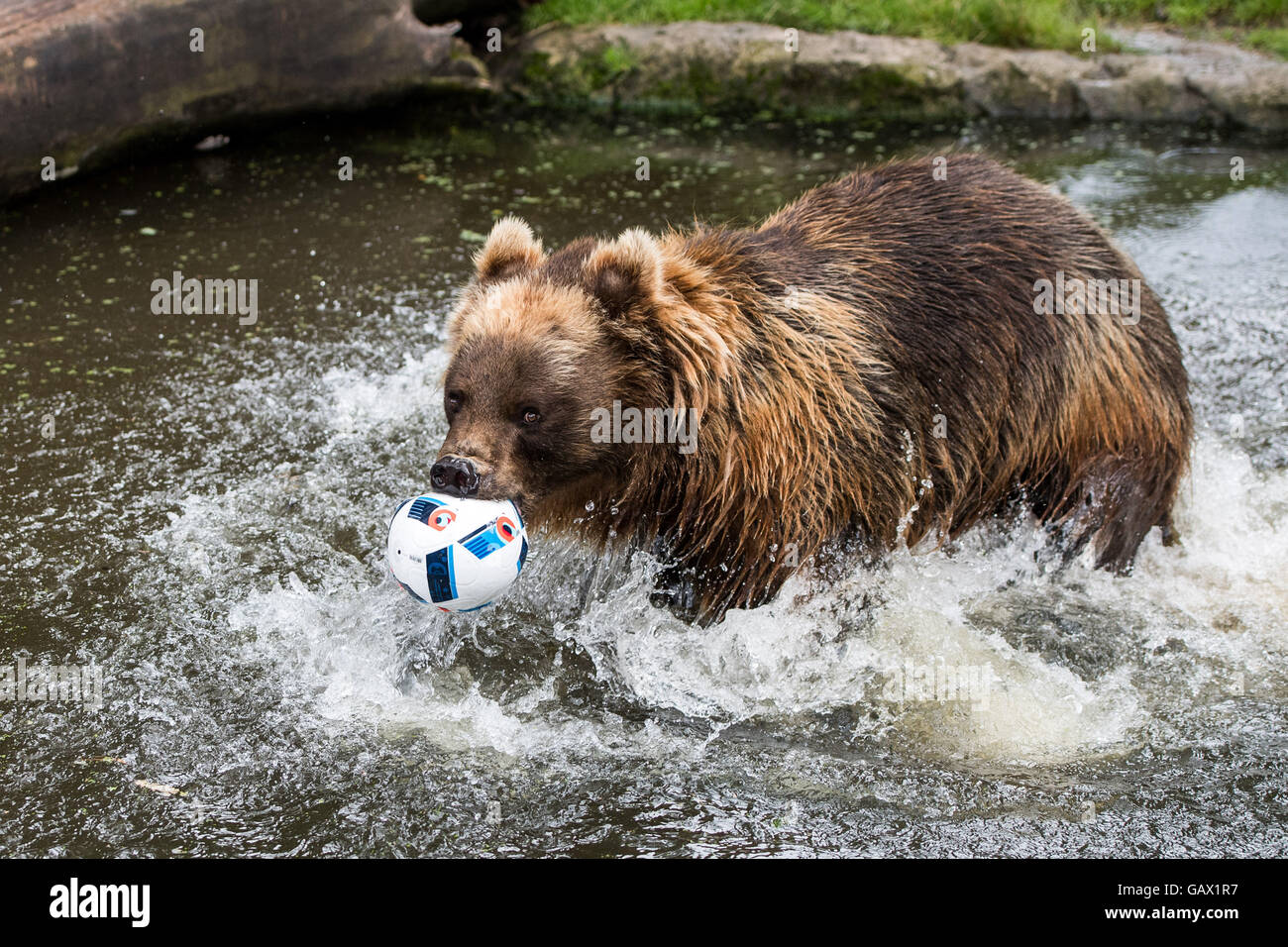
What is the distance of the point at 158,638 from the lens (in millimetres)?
4523

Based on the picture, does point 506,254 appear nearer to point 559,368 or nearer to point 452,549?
point 559,368

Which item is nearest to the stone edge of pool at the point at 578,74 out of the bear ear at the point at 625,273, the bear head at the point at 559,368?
the bear head at the point at 559,368

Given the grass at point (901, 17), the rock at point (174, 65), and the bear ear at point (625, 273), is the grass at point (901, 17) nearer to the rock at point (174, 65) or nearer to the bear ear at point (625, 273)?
the rock at point (174, 65)

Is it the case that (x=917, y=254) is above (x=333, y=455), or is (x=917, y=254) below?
above

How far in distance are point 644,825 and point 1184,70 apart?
8478 millimetres

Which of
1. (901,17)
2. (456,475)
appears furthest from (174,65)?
(901,17)

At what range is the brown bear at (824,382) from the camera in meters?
4.04

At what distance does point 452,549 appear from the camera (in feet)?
12.1

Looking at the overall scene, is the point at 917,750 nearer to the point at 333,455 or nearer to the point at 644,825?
the point at 644,825

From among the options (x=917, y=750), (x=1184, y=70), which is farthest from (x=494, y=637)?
(x=1184, y=70)

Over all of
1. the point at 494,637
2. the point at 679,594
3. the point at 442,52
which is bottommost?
the point at 494,637

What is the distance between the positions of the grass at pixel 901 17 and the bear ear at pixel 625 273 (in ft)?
23.6

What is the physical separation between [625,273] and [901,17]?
7.61 m

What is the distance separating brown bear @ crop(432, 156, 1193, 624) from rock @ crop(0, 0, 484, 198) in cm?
440
